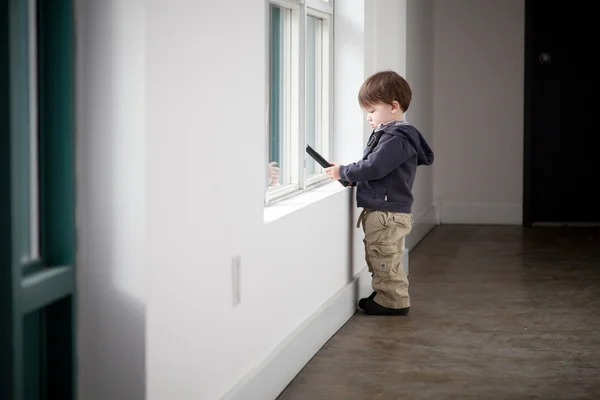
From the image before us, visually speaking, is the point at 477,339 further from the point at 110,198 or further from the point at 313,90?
the point at 110,198

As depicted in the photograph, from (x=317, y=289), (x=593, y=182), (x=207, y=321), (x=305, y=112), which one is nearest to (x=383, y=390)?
(x=317, y=289)

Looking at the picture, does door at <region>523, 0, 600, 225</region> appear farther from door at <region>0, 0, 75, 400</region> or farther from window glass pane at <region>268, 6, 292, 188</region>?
door at <region>0, 0, 75, 400</region>

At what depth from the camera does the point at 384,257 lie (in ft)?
13.7

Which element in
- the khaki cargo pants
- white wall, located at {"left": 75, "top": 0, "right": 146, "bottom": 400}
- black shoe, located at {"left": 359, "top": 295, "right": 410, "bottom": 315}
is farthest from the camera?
black shoe, located at {"left": 359, "top": 295, "right": 410, "bottom": 315}

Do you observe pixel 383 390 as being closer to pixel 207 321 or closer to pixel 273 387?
pixel 273 387

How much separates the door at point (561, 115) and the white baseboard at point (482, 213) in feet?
0.31

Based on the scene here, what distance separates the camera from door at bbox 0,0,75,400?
1761 mm

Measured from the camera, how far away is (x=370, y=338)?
3.84 metres

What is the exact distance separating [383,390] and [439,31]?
5.34m

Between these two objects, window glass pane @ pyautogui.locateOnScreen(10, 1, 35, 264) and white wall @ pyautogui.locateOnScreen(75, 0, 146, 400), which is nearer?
window glass pane @ pyautogui.locateOnScreen(10, 1, 35, 264)

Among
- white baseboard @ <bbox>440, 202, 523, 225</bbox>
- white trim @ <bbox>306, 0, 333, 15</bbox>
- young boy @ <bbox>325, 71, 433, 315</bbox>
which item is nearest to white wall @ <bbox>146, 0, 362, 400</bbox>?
young boy @ <bbox>325, 71, 433, 315</bbox>

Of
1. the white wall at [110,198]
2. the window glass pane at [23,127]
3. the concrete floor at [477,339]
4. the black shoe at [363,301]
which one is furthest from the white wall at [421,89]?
the window glass pane at [23,127]

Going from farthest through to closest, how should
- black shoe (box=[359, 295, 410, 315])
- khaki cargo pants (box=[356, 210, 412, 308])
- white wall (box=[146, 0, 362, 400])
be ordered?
black shoe (box=[359, 295, 410, 315]) → khaki cargo pants (box=[356, 210, 412, 308]) → white wall (box=[146, 0, 362, 400])

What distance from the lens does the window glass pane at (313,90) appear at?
4039mm
